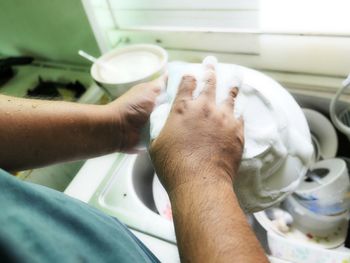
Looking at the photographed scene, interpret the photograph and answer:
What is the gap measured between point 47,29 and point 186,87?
106 centimetres

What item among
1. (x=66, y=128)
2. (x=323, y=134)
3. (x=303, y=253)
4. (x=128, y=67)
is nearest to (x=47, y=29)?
(x=128, y=67)

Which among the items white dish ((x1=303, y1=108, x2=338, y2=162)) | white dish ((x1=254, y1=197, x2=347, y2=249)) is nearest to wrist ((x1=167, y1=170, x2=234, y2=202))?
white dish ((x1=254, y1=197, x2=347, y2=249))

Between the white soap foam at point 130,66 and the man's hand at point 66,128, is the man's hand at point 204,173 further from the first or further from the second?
the white soap foam at point 130,66

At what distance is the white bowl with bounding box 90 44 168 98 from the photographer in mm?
979

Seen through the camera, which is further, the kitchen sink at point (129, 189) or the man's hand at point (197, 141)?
the kitchen sink at point (129, 189)

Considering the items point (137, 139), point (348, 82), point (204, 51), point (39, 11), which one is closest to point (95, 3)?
point (39, 11)

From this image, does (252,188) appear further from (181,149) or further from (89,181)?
(89,181)

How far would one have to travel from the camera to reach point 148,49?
3.62 feet

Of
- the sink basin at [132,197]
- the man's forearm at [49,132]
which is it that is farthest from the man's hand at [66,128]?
the sink basin at [132,197]

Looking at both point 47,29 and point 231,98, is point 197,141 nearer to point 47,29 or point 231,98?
point 231,98

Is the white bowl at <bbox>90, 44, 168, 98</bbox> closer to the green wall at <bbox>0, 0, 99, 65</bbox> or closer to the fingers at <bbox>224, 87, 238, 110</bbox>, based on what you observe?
the green wall at <bbox>0, 0, 99, 65</bbox>

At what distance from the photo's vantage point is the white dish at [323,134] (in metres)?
1.03

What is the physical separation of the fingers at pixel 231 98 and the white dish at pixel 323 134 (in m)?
0.54

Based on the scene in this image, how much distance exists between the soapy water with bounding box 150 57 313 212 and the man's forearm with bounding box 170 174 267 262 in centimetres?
14
